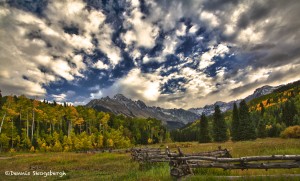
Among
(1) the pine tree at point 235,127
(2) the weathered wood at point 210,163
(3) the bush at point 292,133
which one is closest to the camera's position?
(2) the weathered wood at point 210,163

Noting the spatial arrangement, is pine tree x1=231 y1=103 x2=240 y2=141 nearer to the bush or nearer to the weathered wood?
the bush

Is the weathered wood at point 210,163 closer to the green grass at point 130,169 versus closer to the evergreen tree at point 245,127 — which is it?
the green grass at point 130,169

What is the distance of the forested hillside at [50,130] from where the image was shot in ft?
208

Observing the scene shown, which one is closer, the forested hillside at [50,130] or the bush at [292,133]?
the bush at [292,133]

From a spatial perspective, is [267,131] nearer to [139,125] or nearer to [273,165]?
[139,125]

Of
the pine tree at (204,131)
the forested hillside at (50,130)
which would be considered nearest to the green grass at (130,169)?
the forested hillside at (50,130)

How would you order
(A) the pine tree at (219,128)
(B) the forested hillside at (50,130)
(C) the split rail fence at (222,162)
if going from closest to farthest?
(C) the split rail fence at (222,162)
(B) the forested hillside at (50,130)
(A) the pine tree at (219,128)

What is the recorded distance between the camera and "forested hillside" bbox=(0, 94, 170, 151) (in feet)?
208

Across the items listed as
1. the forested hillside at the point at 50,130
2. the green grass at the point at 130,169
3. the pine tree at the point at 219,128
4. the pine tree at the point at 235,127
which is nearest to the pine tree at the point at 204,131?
the pine tree at the point at 219,128

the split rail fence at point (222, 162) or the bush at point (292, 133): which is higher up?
→ the split rail fence at point (222, 162)

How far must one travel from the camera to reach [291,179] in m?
8.96

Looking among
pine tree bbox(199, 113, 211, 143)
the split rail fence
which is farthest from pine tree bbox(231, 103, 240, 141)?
the split rail fence

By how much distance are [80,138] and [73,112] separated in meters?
14.0

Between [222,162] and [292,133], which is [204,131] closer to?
[292,133]
